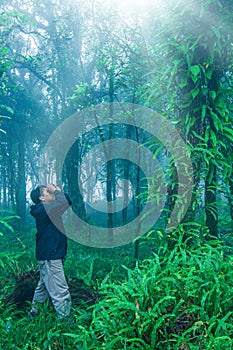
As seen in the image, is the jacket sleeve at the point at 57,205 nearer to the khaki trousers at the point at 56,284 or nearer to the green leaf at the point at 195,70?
the khaki trousers at the point at 56,284

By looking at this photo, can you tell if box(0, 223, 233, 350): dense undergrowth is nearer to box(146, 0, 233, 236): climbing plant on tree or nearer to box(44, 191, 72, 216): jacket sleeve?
box(146, 0, 233, 236): climbing plant on tree

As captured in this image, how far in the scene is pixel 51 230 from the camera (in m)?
5.64

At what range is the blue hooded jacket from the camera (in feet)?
18.1

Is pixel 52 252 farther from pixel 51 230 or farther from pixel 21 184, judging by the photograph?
pixel 21 184

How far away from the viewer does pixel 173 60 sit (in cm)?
531

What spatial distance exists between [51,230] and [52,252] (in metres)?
0.38

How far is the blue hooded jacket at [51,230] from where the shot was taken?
552 cm

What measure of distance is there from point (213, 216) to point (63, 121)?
13.5 metres

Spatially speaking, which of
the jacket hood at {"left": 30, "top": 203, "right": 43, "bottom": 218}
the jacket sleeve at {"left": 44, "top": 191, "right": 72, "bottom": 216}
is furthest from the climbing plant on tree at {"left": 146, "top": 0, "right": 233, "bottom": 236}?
the jacket hood at {"left": 30, "top": 203, "right": 43, "bottom": 218}

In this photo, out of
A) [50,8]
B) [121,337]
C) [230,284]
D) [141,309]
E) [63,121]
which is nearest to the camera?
[121,337]

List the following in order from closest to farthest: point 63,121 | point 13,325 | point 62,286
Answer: point 13,325
point 62,286
point 63,121

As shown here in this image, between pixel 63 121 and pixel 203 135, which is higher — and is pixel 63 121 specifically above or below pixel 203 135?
above

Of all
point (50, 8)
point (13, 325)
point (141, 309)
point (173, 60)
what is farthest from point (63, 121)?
point (141, 309)

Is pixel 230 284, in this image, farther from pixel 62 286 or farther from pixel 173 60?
pixel 173 60
